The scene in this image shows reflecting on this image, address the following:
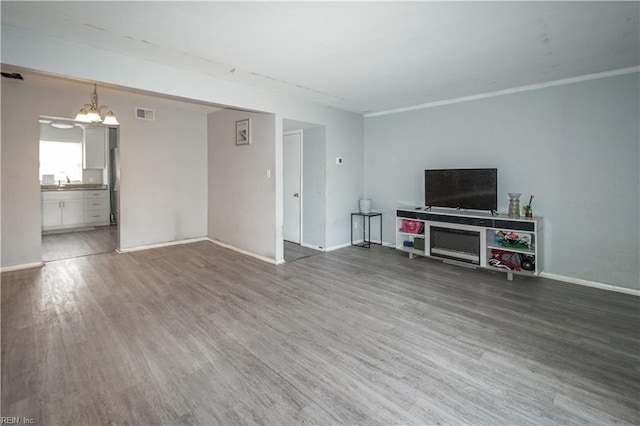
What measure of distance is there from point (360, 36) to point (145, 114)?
434 cm

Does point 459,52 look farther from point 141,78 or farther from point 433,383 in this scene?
point 141,78

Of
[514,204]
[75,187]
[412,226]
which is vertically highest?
[75,187]

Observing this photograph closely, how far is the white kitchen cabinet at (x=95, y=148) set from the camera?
7.45 metres

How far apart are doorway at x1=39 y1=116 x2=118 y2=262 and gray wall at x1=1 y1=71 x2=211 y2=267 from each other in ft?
4.94

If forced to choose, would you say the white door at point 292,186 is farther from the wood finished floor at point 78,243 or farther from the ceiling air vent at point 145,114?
the wood finished floor at point 78,243

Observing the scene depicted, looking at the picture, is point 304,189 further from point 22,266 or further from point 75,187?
point 75,187

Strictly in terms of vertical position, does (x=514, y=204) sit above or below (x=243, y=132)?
below

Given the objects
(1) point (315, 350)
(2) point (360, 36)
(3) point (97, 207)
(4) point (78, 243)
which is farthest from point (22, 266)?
(2) point (360, 36)

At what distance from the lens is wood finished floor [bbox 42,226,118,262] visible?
203 inches

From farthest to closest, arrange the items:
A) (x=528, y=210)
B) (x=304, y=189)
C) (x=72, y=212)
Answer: (x=72, y=212) → (x=304, y=189) → (x=528, y=210)

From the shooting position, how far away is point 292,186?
6.04m

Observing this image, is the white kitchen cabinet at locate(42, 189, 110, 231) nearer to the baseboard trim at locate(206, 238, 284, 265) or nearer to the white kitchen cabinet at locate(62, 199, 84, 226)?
the white kitchen cabinet at locate(62, 199, 84, 226)

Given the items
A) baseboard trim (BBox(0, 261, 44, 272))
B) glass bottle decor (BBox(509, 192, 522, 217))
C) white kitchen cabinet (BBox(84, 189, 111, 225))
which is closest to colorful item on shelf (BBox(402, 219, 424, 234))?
glass bottle decor (BBox(509, 192, 522, 217))

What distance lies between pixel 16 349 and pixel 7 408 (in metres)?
0.77
